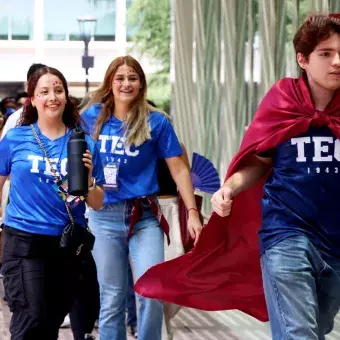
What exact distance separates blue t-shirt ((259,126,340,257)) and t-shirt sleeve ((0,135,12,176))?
187cm

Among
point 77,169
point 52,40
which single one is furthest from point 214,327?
point 52,40

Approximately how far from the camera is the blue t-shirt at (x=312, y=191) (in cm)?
502

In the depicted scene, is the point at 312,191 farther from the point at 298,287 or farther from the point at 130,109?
the point at 130,109

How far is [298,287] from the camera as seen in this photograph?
4.91 metres

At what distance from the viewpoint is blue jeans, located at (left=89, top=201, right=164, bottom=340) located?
691cm

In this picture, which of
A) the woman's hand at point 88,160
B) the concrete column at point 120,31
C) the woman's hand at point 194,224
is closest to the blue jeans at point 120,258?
the woman's hand at point 194,224

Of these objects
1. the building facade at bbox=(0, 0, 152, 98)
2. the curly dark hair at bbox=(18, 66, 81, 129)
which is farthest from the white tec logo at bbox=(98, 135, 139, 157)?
the building facade at bbox=(0, 0, 152, 98)

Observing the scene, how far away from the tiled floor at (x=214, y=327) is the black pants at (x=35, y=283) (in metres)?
2.81

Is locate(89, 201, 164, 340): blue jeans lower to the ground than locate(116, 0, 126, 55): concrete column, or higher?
lower

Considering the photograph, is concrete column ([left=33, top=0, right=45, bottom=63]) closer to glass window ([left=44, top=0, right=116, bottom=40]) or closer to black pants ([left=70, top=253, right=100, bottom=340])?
glass window ([left=44, top=0, right=116, bottom=40])

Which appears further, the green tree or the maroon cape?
the green tree

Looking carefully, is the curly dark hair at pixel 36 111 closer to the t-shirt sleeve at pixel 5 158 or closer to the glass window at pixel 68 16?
the t-shirt sleeve at pixel 5 158

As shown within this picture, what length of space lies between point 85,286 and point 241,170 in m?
3.18

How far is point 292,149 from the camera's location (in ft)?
16.7
